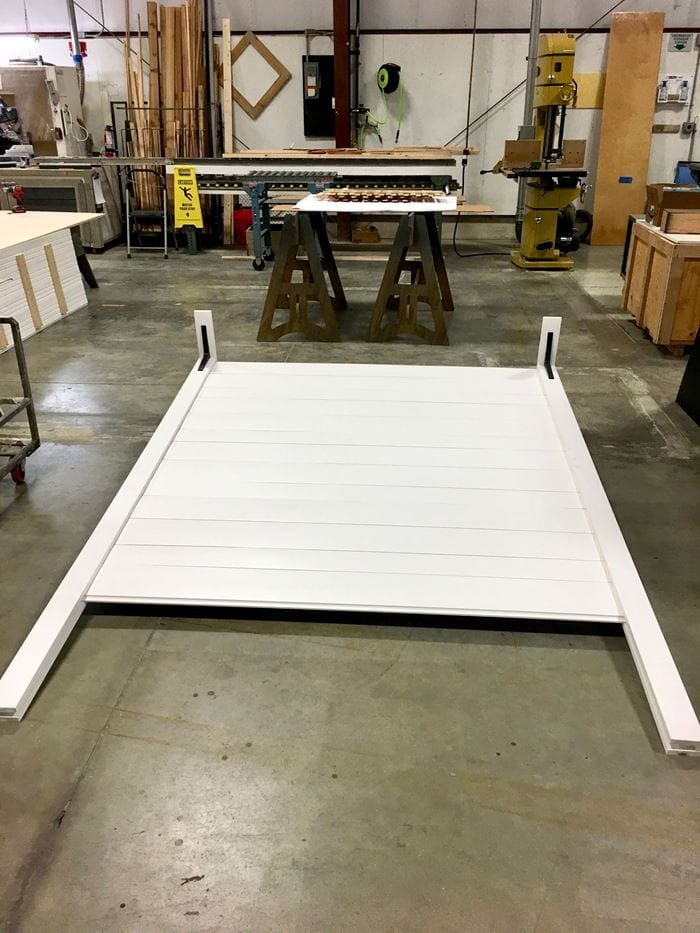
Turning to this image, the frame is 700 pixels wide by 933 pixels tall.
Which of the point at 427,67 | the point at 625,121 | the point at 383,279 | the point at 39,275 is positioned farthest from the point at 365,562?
the point at 625,121

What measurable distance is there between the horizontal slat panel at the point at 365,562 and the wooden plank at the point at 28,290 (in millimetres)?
3260

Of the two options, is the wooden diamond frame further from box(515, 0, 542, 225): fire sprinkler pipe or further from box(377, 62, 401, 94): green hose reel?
box(515, 0, 542, 225): fire sprinkler pipe

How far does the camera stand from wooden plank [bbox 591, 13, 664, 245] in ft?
23.6

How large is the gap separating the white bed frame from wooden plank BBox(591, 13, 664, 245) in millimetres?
5628

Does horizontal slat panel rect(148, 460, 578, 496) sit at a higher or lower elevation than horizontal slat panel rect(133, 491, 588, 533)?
higher

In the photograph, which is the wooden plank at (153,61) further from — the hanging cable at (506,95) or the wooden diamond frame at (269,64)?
the hanging cable at (506,95)

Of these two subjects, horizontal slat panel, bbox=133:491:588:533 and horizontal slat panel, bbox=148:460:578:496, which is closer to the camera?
horizontal slat panel, bbox=133:491:588:533

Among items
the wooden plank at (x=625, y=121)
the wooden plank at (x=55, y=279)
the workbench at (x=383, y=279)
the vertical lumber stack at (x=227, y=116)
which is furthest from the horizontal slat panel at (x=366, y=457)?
the wooden plank at (x=625, y=121)

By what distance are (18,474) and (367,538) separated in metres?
1.59

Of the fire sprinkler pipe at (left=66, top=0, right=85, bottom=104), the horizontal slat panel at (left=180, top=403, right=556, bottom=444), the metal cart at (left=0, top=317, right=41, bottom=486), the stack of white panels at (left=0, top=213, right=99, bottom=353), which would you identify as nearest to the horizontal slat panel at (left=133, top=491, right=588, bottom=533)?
the horizontal slat panel at (left=180, top=403, right=556, bottom=444)

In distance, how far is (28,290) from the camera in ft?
15.6

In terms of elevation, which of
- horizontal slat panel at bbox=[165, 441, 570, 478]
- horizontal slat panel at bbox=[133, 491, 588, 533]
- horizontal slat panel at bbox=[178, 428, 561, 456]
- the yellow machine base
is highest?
the yellow machine base

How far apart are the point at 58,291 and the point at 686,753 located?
5039 mm

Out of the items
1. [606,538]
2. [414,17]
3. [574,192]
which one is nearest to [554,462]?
[606,538]
